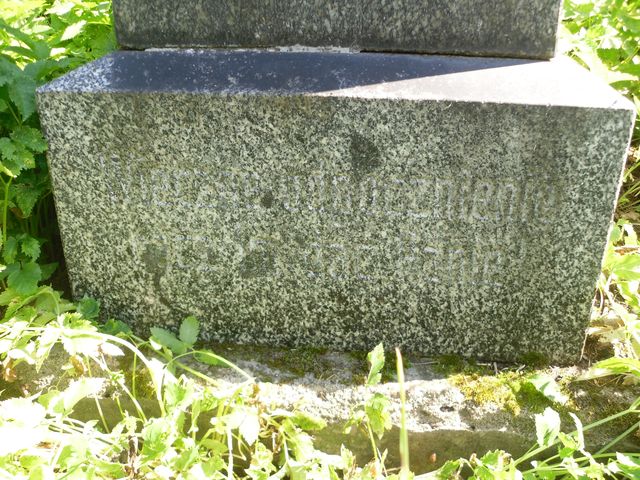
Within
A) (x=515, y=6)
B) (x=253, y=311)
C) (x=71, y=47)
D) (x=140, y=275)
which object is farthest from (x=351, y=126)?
(x=71, y=47)

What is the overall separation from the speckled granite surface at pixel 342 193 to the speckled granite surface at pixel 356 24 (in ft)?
0.17

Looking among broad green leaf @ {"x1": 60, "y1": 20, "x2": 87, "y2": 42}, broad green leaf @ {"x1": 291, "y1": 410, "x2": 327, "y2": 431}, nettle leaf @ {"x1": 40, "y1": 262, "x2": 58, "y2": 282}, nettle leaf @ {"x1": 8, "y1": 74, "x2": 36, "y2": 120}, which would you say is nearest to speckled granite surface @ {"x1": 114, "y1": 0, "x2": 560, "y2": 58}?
nettle leaf @ {"x1": 8, "y1": 74, "x2": 36, "y2": 120}

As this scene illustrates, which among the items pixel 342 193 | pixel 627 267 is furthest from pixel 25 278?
pixel 627 267

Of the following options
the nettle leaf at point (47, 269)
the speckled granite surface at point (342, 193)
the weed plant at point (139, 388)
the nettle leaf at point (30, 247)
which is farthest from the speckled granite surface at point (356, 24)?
the nettle leaf at point (47, 269)

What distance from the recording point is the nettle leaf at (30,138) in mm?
2004

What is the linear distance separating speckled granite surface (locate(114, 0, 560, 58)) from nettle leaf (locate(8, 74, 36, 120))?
1.11 ft

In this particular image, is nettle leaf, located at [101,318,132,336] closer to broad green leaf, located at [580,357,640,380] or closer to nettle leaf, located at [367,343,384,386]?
nettle leaf, located at [367,343,384,386]

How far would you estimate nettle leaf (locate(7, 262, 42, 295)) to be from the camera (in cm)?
208

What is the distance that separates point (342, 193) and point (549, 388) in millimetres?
830

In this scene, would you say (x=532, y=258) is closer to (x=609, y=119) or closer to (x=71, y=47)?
(x=609, y=119)

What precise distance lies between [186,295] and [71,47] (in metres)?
1.14

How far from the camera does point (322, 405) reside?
1.95m

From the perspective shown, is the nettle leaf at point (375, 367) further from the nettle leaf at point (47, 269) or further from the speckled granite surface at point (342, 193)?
the nettle leaf at point (47, 269)

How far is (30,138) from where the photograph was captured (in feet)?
6.66
